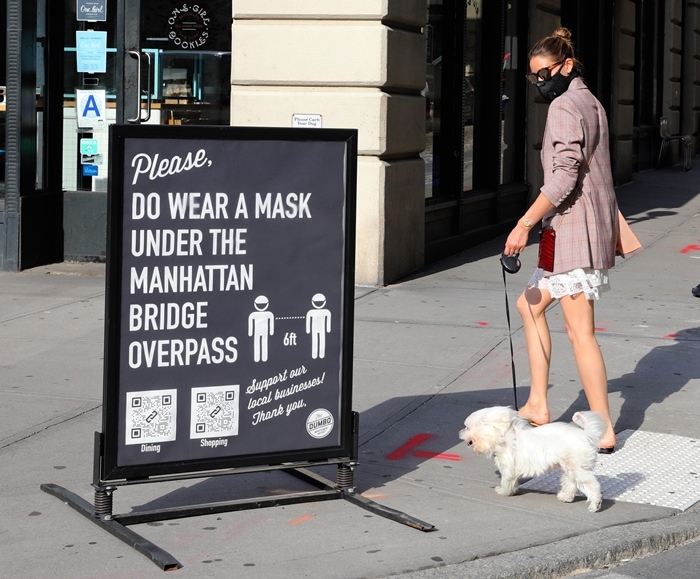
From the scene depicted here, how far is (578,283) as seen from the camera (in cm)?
584

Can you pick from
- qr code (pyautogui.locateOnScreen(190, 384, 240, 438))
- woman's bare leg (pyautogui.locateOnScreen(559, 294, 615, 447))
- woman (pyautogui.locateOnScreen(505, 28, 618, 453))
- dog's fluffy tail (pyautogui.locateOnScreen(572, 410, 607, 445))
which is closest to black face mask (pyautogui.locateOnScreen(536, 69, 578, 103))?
woman (pyautogui.locateOnScreen(505, 28, 618, 453))

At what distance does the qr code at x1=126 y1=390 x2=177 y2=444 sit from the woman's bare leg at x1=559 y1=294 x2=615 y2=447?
2.16 meters

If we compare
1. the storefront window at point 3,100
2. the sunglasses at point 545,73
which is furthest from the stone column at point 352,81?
the sunglasses at point 545,73

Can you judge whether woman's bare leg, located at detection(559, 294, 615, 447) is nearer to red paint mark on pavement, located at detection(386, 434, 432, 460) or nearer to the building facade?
red paint mark on pavement, located at detection(386, 434, 432, 460)

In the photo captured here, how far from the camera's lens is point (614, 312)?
30.9 feet

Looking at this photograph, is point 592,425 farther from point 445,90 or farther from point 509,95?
point 509,95

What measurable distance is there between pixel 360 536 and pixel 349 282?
41.0 inches

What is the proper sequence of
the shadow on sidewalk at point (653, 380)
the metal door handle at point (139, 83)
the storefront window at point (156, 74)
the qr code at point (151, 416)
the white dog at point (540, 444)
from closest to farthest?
the qr code at point (151, 416)
the white dog at point (540, 444)
the shadow on sidewalk at point (653, 380)
the metal door handle at point (139, 83)
the storefront window at point (156, 74)

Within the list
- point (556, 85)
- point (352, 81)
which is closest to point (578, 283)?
point (556, 85)

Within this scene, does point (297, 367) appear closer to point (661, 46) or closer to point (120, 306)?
point (120, 306)

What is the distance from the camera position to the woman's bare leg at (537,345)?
Answer: 6082mm

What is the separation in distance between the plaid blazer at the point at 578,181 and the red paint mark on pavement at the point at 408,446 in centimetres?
105

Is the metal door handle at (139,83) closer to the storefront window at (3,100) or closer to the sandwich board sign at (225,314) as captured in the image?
the storefront window at (3,100)

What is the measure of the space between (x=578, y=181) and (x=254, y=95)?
5.01 meters
